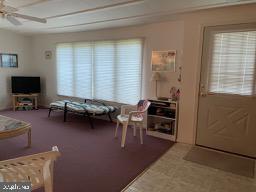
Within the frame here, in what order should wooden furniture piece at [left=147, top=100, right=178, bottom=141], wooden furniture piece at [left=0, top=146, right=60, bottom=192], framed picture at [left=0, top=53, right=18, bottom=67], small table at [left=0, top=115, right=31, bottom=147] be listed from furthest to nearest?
framed picture at [left=0, top=53, right=18, bottom=67], wooden furniture piece at [left=147, top=100, right=178, bottom=141], small table at [left=0, top=115, right=31, bottom=147], wooden furniture piece at [left=0, top=146, right=60, bottom=192]

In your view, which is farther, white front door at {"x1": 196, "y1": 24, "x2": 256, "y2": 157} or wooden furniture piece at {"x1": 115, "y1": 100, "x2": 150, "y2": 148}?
wooden furniture piece at {"x1": 115, "y1": 100, "x2": 150, "y2": 148}

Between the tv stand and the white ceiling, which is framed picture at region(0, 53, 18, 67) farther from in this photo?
the white ceiling

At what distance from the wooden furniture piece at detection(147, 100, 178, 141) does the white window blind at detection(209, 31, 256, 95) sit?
84 cm

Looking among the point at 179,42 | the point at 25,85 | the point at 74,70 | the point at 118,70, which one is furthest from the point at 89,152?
the point at 25,85

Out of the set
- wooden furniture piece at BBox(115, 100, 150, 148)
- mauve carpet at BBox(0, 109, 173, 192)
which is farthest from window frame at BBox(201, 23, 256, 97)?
mauve carpet at BBox(0, 109, 173, 192)

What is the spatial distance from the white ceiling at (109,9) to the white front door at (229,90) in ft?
1.74

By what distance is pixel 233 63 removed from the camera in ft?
10.1

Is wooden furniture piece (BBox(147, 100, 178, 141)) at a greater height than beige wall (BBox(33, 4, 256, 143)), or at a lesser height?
lesser

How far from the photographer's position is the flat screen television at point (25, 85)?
5.88 metres

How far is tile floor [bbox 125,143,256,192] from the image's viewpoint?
7.43ft

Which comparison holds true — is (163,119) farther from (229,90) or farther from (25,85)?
(25,85)

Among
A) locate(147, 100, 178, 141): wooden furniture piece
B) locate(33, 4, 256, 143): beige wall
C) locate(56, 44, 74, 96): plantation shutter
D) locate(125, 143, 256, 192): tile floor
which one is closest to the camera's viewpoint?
locate(125, 143, 256, 192): tile floor

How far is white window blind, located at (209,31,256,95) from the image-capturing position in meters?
2.95

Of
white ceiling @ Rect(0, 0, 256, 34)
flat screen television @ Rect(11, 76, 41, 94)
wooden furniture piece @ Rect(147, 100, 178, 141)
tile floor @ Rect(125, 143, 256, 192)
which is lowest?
tile floor @ Rect(125, 143, 256, 192)
